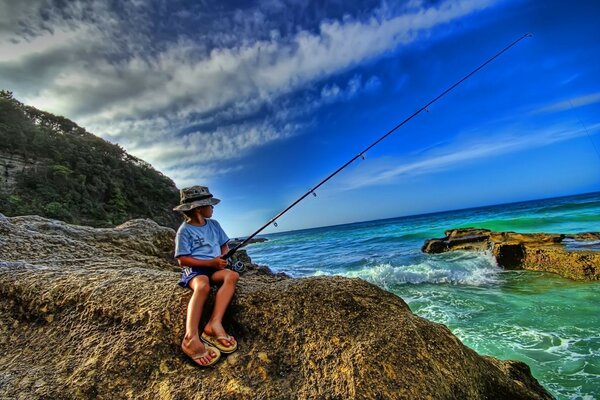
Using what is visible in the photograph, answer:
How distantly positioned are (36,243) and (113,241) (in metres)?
1.03

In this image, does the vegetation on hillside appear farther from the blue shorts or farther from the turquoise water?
the turquoise water

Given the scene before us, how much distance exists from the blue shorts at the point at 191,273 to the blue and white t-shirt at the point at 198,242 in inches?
5.1

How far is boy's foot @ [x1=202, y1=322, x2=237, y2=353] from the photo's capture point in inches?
91.0

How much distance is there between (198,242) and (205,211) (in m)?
0.33

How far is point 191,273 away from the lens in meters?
2.77

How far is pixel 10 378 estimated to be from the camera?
228cm

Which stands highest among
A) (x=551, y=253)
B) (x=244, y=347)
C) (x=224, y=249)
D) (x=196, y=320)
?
(x=224, y=249)

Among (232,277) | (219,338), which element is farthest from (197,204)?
(219,338)

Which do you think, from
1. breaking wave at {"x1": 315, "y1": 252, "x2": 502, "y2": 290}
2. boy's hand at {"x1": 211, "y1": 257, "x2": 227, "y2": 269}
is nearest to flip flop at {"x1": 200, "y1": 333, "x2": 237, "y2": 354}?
boy's hand at {"x1": 211, "y1": 257, "x2": 227, "y2": 269}

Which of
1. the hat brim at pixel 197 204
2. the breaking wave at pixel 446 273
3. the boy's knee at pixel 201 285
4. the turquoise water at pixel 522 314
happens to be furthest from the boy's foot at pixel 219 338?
the breaking wave at pixel 446 273

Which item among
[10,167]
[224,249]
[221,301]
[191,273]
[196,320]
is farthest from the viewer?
[10,167]

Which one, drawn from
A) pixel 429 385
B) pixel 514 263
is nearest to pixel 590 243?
pixel 514 263

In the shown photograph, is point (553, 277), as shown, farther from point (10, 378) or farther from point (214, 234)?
point (10, 378)

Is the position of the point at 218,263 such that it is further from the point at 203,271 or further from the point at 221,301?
the point at 221,301
